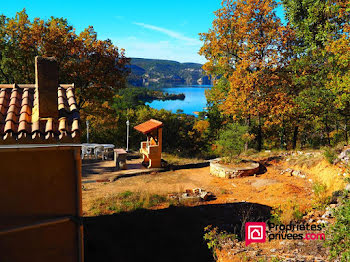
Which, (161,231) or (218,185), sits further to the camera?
(218,185)

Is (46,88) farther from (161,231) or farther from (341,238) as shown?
(341,238)

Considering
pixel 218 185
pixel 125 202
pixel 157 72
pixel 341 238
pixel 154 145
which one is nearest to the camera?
pixel 341 238

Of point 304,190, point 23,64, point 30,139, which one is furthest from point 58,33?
point 304,190

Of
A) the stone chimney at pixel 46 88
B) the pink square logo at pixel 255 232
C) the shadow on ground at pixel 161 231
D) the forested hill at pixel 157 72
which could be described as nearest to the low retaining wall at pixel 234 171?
the shadow on ground at pixel 161 231

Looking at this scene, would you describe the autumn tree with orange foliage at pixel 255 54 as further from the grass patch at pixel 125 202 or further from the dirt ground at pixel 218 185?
the grass patch at pixel 125 202

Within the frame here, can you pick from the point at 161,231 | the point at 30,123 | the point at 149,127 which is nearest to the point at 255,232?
the point at 161,231

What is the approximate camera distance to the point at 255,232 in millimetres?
6945

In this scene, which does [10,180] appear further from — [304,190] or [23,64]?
[23,64]

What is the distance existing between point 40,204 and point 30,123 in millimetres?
1472

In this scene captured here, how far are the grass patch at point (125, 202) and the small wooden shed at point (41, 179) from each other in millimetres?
4055

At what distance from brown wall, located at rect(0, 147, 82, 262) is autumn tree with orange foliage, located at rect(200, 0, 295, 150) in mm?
14581

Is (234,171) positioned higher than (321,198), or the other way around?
(321,198)

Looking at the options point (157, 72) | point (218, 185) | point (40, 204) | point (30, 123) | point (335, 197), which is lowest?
point (218, 185)

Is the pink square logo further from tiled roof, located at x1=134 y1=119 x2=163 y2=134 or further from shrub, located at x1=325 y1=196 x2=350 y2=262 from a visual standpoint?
tiled roof, located at x1=134 y1=119 x2=163 y2=134
